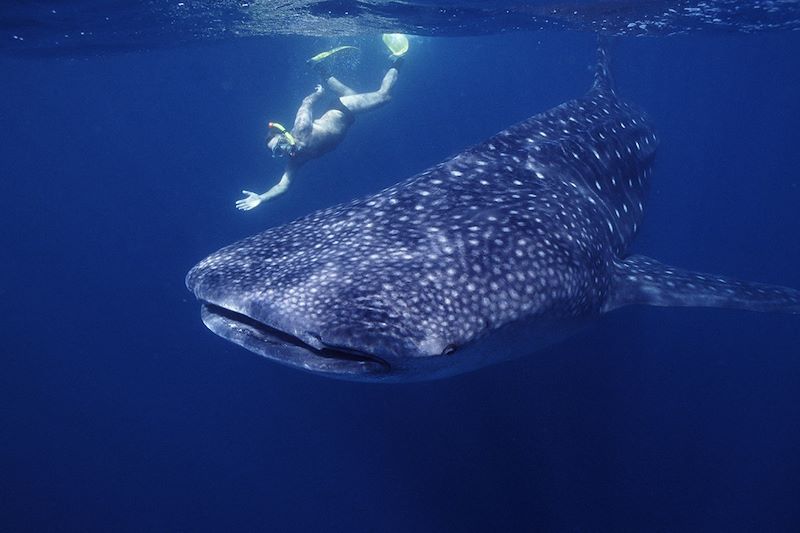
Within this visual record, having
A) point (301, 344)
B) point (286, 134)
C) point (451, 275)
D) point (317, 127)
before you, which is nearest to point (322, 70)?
point (317, 127)

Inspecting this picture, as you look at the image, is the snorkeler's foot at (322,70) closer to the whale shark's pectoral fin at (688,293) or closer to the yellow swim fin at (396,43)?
the yellow swim fin at (396,43)

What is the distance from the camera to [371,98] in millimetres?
18156

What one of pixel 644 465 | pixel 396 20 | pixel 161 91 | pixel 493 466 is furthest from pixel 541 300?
pixel 161 91

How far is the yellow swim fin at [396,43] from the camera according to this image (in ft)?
64.7

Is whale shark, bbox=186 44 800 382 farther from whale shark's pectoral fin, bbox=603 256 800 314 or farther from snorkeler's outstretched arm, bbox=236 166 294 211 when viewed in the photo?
snorkeler's outstretched arm, bbox=236 166 294 211

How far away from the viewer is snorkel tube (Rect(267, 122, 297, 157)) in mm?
13500

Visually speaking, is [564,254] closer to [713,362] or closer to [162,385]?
[713,362]

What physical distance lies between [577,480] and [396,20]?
15.1m

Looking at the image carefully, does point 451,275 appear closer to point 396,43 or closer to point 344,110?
point 344,110

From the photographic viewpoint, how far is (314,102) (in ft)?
52.7

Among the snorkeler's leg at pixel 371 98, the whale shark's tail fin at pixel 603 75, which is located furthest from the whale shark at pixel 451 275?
the snorkeler's leg at pixel 371 98

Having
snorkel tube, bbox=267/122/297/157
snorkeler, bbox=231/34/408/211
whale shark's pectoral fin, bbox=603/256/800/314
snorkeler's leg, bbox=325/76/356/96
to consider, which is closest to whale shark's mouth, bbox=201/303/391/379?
whale shark's pectoral fin, bbox=603/256/800/314

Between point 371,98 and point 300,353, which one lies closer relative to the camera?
point 300,353

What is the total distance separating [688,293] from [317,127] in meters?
11.8
